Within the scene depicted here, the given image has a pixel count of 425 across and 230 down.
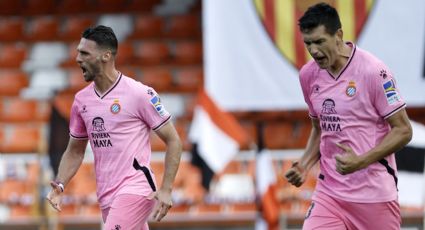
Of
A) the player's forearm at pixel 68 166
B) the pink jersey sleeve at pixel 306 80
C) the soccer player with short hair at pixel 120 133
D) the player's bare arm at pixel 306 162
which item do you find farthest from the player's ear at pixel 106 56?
the player's bare arm at pixel 306 162

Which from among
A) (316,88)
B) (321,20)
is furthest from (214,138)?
(321,20)

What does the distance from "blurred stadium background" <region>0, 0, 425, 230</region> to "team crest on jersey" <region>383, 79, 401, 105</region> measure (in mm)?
4064

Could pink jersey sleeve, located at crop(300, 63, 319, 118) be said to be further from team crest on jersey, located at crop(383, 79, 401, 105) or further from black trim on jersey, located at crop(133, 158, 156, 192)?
black trim on jersey, located at crop(133, 158, 156, 192)

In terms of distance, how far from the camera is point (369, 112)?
603 centimetres

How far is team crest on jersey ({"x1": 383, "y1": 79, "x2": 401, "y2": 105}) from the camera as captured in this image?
5930 mm

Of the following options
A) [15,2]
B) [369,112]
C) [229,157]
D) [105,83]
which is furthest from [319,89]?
[15,2]

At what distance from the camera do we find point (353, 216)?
6.12 meters

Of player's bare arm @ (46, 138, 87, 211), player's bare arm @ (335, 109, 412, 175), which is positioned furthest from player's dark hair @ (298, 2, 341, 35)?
player's bare arm @ (46, 138, 87, 211)

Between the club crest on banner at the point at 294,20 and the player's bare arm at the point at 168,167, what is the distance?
4818 millimetres

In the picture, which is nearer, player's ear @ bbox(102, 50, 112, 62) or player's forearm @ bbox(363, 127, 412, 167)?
player's forearm @ bbox(363, 127, 412, 167)

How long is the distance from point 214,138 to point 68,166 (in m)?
4.07

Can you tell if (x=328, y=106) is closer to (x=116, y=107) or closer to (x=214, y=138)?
(x=116, y=107)

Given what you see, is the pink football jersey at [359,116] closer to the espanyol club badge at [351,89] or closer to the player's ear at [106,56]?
the espanyol club badge at [351,89]

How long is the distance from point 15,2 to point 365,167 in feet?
40.9
